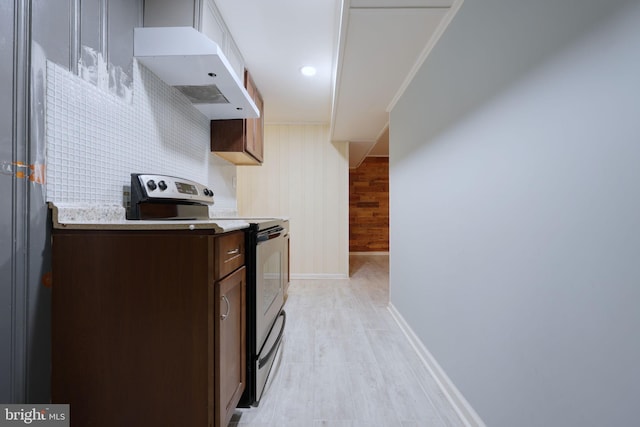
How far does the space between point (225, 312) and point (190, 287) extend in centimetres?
17

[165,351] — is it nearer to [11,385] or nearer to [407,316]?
[11,385]

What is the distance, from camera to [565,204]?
720 mm

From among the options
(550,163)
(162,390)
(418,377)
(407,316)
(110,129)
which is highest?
(110,129)

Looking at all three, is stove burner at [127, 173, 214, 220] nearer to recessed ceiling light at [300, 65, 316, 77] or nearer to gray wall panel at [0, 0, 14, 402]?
gray wall panel at [0, 0, 14, 402]

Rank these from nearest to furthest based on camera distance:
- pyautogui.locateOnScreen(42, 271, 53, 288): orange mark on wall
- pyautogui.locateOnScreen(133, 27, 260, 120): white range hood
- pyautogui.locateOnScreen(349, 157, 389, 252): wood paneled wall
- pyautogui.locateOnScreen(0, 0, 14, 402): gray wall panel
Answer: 1. pyautogui.locateOnScreen(0, 0, 14, 402): gray wall panel
2. pyautogui.locateOnScreen(42, 271, 53, 288): orange mark on wall
3. pyautogui.locateOnScreen(133, 27, 260, 120): white range hood
4. pyautogui.locateOnScreen(349, 157, 389, 252): wood paneled wall

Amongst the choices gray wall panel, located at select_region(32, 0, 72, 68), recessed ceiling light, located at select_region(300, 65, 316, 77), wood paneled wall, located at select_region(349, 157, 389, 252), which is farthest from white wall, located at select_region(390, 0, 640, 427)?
wood paneled wall, located at select_region(349, 157, 389, 252)

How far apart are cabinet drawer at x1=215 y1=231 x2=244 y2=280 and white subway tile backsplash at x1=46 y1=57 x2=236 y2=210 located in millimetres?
583

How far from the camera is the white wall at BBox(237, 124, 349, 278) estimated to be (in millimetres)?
3861

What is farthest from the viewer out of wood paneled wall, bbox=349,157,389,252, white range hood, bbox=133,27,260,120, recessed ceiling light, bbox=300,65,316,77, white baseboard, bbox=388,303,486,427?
wood paneled wall, bbox=349,157,389,252

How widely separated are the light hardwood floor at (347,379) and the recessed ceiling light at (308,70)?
2.21 meters

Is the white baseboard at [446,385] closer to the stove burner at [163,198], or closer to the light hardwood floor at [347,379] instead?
the light hardwood floor at [347,379]

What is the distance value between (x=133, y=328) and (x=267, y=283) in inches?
29.2

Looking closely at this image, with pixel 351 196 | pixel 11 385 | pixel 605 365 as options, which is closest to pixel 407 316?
pixel 605 365

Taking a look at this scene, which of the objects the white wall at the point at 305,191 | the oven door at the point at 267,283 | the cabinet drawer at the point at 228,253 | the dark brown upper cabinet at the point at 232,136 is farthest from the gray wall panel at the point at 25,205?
the white wall at the point at 305,191
